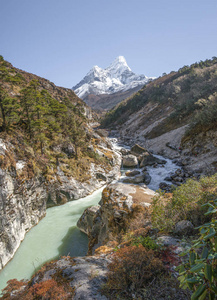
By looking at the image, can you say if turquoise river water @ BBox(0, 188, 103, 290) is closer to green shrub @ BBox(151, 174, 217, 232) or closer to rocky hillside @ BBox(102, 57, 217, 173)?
green shrub @ BBox(151, 174, 217, 232)

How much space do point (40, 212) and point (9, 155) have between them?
19.8 ft

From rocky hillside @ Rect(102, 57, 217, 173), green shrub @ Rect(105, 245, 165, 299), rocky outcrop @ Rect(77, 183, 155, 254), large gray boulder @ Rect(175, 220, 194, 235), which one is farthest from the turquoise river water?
rocky hillside @ Rect(102, 57, 217, 173)

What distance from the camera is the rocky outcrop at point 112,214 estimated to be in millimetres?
8859

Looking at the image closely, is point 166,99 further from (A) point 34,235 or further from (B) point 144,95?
(A) point 34,235

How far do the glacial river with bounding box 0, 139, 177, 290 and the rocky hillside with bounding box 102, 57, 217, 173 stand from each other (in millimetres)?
16471

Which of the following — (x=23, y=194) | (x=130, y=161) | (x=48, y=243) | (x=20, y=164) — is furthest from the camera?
(x=130, y=161)

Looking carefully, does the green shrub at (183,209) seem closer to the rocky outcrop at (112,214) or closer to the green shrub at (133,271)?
the green shrub at (133,271)

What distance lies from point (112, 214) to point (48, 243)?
5.62 meters

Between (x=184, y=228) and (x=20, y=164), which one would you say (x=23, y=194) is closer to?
(x=20, y=164)

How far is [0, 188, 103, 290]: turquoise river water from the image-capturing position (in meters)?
8.74

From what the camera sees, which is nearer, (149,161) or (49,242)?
(49,242)

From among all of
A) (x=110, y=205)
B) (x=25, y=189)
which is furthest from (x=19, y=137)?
(x=110, y=205)

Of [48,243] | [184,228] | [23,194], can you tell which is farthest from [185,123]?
[48,243]

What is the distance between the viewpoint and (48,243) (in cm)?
1085
